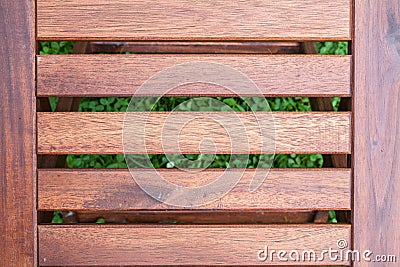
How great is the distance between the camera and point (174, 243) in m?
1.16

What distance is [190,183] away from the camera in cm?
116

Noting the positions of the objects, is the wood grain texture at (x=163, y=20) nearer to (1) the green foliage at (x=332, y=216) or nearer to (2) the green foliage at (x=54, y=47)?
(2) the green foliage at (x=54, y=47)

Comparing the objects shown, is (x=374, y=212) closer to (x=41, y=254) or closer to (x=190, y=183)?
(x=190, y=183)

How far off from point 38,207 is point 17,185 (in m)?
0.08

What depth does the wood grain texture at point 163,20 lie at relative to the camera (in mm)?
1152

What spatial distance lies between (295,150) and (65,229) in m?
0.68

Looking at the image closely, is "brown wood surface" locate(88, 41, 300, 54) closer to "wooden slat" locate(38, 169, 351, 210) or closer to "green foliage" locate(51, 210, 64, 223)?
"wooden slat" locate(38, 169, 351, 210)

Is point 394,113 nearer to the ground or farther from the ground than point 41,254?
farther from the ground

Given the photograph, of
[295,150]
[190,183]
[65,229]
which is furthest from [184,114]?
[65,229]

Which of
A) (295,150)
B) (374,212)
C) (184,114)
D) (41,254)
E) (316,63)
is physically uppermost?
(316,63)

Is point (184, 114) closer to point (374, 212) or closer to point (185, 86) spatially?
point (185, 86)

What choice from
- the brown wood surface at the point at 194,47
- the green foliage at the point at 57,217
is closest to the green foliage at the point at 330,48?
the brown wood surface at the point at 194,47

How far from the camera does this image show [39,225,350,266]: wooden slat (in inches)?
45.6

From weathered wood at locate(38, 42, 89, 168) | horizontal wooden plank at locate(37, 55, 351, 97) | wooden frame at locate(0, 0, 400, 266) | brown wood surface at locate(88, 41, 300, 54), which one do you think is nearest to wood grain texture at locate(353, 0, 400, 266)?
wooden frame at locate(0, 0, 400, 266)
